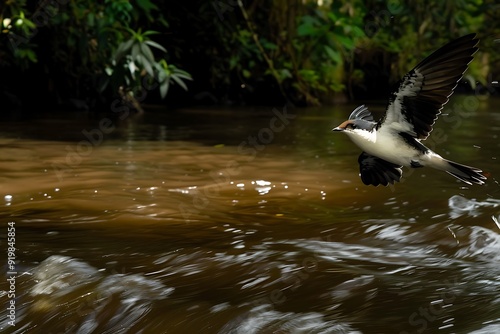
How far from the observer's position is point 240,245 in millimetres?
3318

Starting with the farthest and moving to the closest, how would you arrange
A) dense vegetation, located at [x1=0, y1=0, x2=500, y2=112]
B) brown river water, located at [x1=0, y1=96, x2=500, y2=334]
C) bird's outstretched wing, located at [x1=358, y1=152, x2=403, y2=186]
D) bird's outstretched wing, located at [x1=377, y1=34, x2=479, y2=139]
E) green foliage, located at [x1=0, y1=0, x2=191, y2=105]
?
dense vegetation, located at [x1=0, y1=0, x2=500, y2=112], green foliage, located at [x1=0, y1=0, x2=191, y2=105], bird's outstretched wing, located at [x1=358, y1=152, x2=403, y2=186], brown river water, located at [x1=0, y1=96, x2=500, y2=334], bird's outstretched wing, located at [x1=377, y1=34, x2=479, y2=139]

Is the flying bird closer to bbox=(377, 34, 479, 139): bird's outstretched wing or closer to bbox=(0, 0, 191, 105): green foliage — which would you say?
bbox=(377, 34, 479, 139): bird's outstretched wing

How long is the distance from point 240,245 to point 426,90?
1110mm

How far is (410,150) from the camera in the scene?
104 inches

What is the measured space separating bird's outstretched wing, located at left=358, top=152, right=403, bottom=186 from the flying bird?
0.65ft

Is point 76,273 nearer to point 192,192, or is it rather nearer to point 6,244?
point 6,244

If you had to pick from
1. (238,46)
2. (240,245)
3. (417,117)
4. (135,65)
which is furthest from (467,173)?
(238,46)

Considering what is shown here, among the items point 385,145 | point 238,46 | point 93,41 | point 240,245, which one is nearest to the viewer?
point 385,145

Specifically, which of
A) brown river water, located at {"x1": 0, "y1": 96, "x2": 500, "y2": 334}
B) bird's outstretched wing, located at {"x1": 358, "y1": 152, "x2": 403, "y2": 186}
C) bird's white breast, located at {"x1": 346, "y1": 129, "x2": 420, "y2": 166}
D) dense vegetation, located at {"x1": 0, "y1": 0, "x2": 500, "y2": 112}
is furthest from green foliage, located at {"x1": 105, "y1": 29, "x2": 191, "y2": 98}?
bird's white breast, located at {"x1": 346, "y1": 129, "x2": 420, "y2": 166}

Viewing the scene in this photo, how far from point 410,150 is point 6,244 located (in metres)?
1.70

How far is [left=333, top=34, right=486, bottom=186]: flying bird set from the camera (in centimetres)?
246

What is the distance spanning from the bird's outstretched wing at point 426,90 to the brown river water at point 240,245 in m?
0.56

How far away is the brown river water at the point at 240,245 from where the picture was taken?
8.46 feet

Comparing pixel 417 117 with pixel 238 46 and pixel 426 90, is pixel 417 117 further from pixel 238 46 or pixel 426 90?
pixel 238 46
